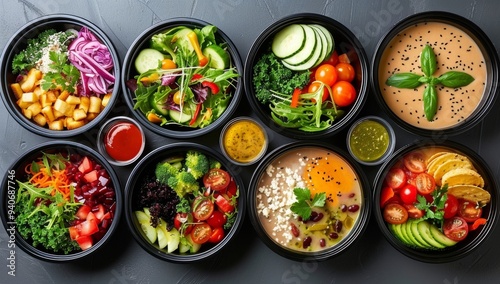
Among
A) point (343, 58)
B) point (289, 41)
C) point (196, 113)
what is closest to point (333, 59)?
point (343, 58)

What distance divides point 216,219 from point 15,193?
1309 mm

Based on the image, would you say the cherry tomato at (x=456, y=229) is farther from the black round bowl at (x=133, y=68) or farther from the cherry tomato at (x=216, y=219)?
the black round bowl at (x=133, y=68)

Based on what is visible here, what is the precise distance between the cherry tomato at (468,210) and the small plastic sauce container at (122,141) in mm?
2107

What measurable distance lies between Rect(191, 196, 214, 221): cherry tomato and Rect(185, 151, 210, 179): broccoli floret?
6.0 inches

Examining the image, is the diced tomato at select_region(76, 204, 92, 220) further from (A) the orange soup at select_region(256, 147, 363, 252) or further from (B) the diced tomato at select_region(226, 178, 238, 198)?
(A) the orange soup at select_region(256, 147, 363, 252)

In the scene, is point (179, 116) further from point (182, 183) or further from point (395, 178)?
point (395, 178)

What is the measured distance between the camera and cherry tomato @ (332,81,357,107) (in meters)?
3.15

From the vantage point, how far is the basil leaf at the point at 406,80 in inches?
126

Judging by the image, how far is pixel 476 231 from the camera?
327 cm

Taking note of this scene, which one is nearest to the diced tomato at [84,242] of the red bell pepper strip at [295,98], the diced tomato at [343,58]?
the red bell pepper strip at [295,98]

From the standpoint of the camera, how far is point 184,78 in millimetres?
3186

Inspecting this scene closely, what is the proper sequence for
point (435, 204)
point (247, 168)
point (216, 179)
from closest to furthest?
point (435, 204), point (216, 179), point (247, 168)

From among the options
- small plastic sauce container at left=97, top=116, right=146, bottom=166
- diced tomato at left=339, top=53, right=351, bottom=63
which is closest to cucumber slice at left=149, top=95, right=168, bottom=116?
small plastic sauce container at left=97, top=116, right=146, bottom=166

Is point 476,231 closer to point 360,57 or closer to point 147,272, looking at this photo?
point 360,57
